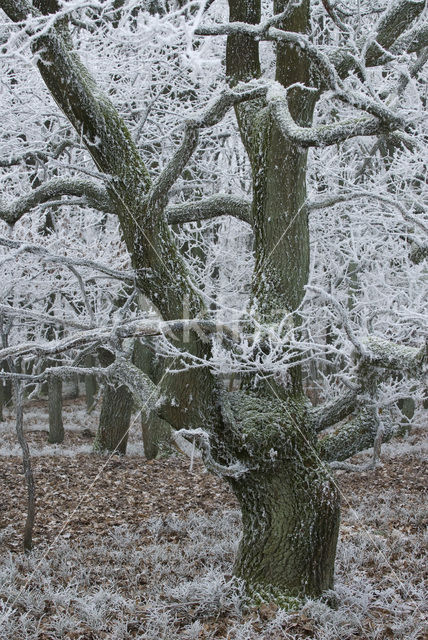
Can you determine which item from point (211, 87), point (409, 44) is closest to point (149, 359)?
point (211, 87)

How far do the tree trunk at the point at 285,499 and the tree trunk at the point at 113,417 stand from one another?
26.0 ft

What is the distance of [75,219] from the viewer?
11.0 meters

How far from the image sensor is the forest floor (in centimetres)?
503

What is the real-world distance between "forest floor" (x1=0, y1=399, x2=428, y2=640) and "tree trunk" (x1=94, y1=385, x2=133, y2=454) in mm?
702

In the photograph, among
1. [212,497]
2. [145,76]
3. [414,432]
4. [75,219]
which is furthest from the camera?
[414,432]

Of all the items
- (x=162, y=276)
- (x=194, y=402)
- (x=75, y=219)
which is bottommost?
(x=194, y=402)

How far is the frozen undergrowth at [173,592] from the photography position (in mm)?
4980

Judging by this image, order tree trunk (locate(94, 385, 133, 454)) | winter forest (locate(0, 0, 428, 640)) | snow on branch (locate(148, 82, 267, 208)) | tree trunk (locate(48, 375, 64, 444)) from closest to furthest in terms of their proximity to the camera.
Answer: snow on branch (locate(148, 82, 267, 208))
winter forest (locate(0, 0, 428, 640))
tree trunk (locate(94, 385, 133, 454))
tree trunk (locate(48, 375, 64, 444))

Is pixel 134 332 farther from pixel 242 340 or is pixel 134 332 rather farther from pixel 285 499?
pixel 285 499

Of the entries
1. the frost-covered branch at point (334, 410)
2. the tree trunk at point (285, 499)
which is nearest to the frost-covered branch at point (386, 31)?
the frost-covered branch at point (334, 410)

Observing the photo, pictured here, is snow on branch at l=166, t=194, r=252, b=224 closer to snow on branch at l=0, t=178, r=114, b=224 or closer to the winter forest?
the winter forest

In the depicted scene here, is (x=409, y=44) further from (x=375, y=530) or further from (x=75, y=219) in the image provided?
(x=75, y=219)

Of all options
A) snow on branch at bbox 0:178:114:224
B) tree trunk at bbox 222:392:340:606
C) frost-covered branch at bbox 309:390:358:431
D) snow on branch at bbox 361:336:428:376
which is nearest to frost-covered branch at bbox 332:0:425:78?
snow on branch at bbox 0:178:114:224

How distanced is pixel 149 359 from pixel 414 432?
825 cm
